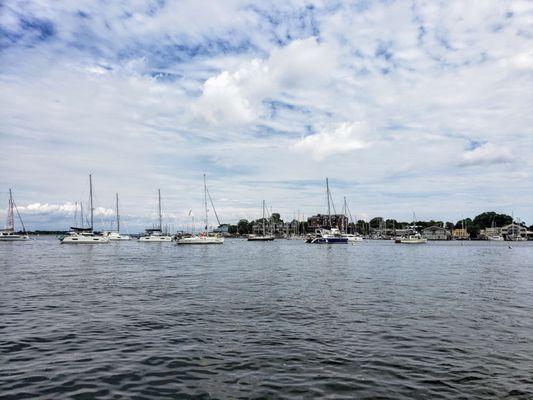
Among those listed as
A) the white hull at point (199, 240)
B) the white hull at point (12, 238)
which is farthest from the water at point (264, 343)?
the white hull at point (12, 238)

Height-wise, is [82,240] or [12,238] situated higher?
[12,238]

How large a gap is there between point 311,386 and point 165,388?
13.6ft

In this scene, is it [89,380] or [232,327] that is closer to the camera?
[89,380]

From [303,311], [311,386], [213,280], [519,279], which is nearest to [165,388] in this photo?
[311,386]

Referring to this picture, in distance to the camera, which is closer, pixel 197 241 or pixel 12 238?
pixel 197 241

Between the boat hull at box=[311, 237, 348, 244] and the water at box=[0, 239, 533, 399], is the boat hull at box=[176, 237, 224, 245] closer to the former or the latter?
the boat hull at box=[311, 237, 348, 244]

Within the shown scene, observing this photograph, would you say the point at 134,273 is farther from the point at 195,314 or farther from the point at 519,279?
the point at 519,279

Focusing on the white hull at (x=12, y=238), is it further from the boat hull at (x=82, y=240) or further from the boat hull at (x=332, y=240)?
the boat hull at (x=332, y=240)

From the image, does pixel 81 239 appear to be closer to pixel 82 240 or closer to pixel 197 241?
pixel 82 240

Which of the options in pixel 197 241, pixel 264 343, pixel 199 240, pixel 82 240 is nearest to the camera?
pixel 264 343

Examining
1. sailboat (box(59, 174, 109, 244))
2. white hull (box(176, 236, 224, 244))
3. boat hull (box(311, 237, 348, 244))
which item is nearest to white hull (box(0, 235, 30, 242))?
sailboat (box(59, 174, 109, 244))

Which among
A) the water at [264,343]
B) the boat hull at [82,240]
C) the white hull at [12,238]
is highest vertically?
the white hull at [12,238]

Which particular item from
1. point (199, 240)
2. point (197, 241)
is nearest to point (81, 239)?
point (197, 241)

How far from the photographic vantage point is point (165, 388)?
38.8 feet
